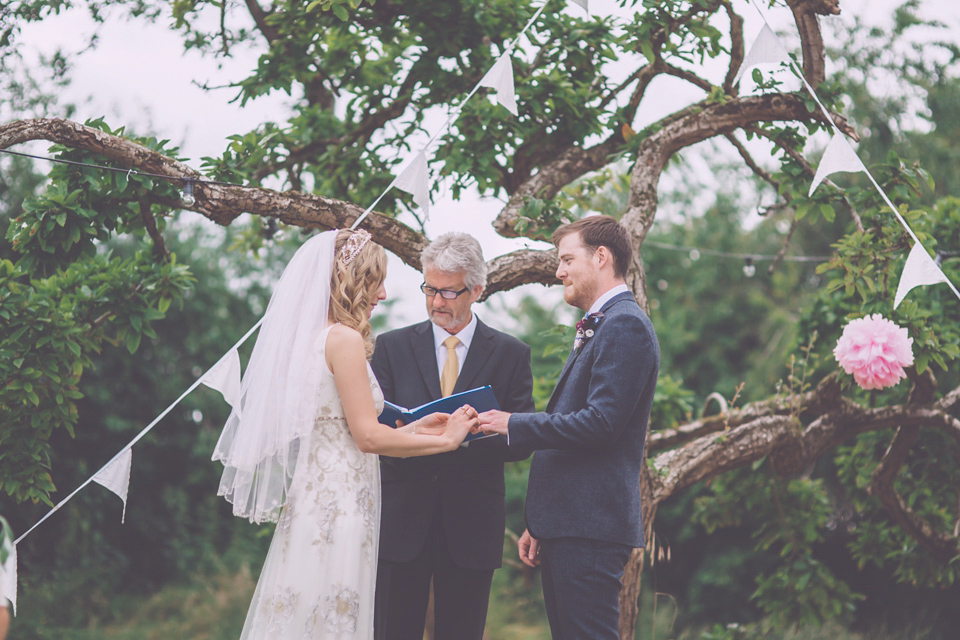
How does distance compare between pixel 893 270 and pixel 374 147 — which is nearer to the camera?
pixel 893 270

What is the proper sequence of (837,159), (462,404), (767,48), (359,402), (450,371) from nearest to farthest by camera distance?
(359,402) < (462,404) < (450,371) < (837,159) < (767,48)

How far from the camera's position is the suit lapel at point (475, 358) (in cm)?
309

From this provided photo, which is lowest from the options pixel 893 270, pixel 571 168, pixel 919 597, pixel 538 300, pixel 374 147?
pixel 919 597

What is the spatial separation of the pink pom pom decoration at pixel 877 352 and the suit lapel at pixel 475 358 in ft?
5.84

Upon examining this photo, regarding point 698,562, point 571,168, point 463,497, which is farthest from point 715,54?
point 698,562

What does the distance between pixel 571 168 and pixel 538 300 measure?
945 centimetres

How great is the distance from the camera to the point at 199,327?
1135 cm

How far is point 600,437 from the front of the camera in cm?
246

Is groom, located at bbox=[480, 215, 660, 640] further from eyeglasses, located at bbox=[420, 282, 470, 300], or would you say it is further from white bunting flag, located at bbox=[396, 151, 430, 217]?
white bunting flag, located at bbox=[396, 151, 430, 217]

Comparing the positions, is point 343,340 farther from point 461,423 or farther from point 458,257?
point 458,257

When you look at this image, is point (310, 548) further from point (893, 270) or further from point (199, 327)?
point (199, 327)

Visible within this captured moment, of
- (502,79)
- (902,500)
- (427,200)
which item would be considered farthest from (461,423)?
(902,500)

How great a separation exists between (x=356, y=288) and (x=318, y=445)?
535 mm

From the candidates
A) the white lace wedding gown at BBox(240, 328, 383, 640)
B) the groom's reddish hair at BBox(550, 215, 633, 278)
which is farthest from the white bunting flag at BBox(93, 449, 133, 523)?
the groom's reddish hair at BBox(550, 215, 633, 278)
